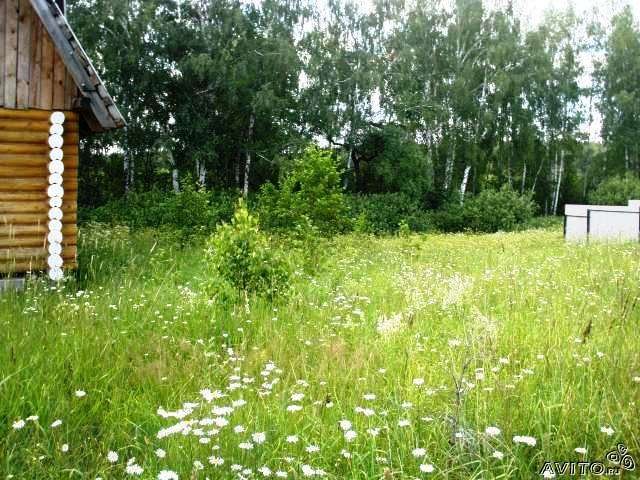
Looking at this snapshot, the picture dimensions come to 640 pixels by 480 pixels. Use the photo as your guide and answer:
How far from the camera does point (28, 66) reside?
30.1ft

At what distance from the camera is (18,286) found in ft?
29.1

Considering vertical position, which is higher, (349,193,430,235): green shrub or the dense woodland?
the dense woodland

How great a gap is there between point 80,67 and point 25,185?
1.94 m

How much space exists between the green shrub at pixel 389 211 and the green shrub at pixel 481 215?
1571mm

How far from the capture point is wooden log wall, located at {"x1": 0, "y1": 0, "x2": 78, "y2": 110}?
9.04m

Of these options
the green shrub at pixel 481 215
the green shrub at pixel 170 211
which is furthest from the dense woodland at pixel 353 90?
the green shrub at pixel 170 211

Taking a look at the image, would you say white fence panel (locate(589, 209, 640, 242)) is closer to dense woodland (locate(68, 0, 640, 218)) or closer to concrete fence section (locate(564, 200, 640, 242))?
concrete fence section (locate(564, 200, 640, 242))

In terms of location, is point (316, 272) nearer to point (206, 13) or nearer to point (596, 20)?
point (206, 13)

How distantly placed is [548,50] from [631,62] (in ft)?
18.9

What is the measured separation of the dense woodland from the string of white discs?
16.5m

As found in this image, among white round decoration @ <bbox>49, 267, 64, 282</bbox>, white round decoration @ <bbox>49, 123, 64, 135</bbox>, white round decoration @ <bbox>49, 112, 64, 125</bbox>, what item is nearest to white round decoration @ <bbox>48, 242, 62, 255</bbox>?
white round decoration @ <bbox>49, 267, 64, 282</bbox>

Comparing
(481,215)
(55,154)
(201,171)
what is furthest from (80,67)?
(481,215)

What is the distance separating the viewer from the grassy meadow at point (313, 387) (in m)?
3.01

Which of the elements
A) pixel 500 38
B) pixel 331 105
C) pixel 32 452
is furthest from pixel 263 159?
pixel 32 452
